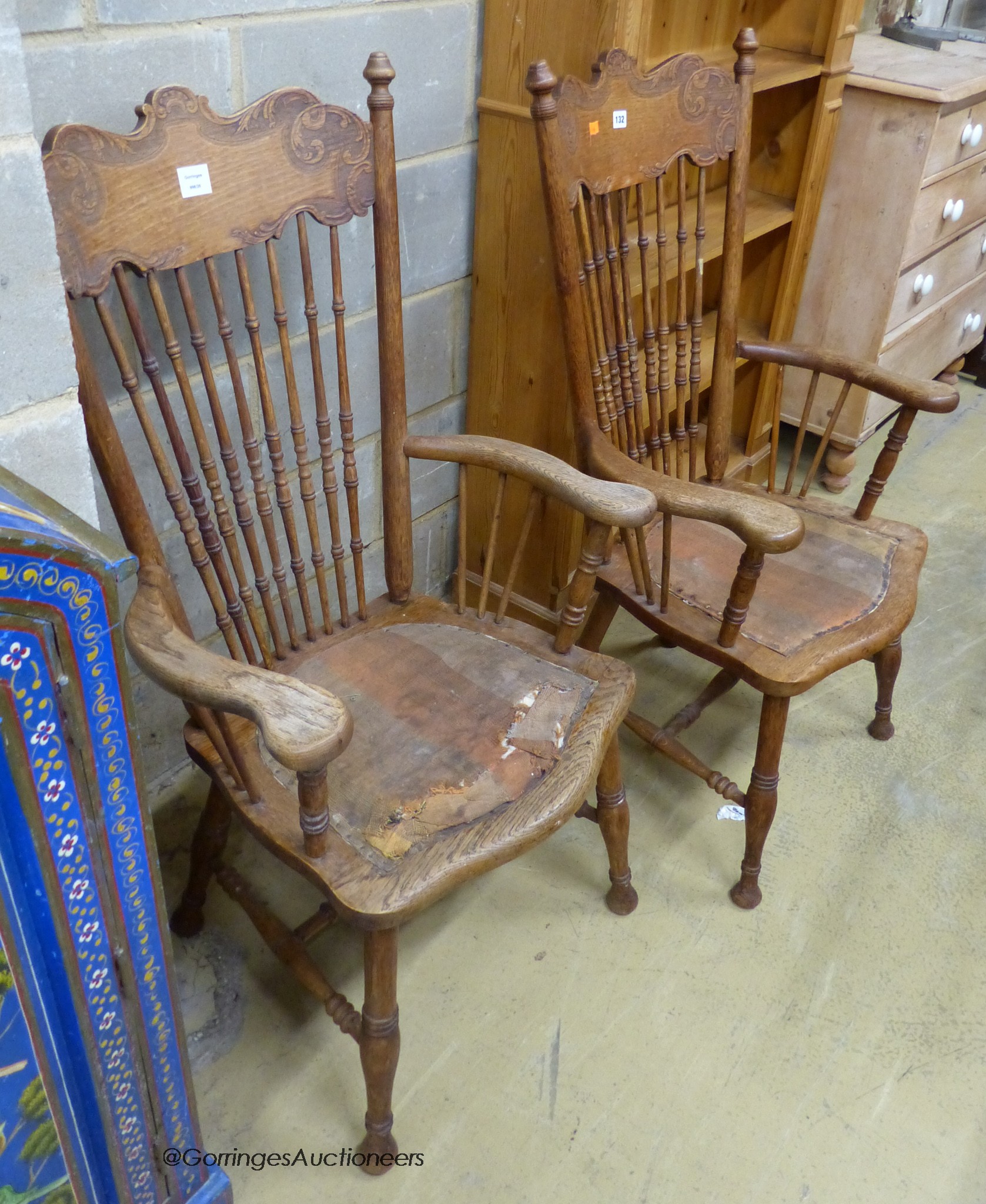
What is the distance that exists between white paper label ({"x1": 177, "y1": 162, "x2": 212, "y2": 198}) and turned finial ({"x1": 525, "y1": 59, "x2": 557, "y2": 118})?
0.46 m

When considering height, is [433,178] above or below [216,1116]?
above

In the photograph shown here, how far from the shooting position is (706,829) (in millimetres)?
1802

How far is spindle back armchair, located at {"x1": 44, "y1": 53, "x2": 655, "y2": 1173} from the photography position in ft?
3.43

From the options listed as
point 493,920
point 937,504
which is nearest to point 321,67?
point 493,920

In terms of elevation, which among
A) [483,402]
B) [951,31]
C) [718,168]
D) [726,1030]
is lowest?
[726,1030]

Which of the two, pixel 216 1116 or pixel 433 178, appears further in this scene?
pixel 433 178

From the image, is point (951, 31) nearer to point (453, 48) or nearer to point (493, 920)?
point (453, 48)

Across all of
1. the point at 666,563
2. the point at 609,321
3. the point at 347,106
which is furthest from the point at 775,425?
the point at 347,106

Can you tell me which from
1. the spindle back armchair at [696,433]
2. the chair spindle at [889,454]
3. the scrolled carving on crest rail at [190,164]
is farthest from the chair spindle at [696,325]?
the scrolled carving on crest rail at [190,164]

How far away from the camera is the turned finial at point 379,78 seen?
121 cm

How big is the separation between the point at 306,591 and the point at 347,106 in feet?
2.33

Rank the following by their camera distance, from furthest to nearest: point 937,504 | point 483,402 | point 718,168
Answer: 1. point 937,504
2. point 718,168
3. point 483,402

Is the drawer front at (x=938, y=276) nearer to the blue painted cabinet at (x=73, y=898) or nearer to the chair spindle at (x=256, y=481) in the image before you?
the chair spindle at (x=256, y=481)

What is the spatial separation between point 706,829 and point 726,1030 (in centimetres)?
38
